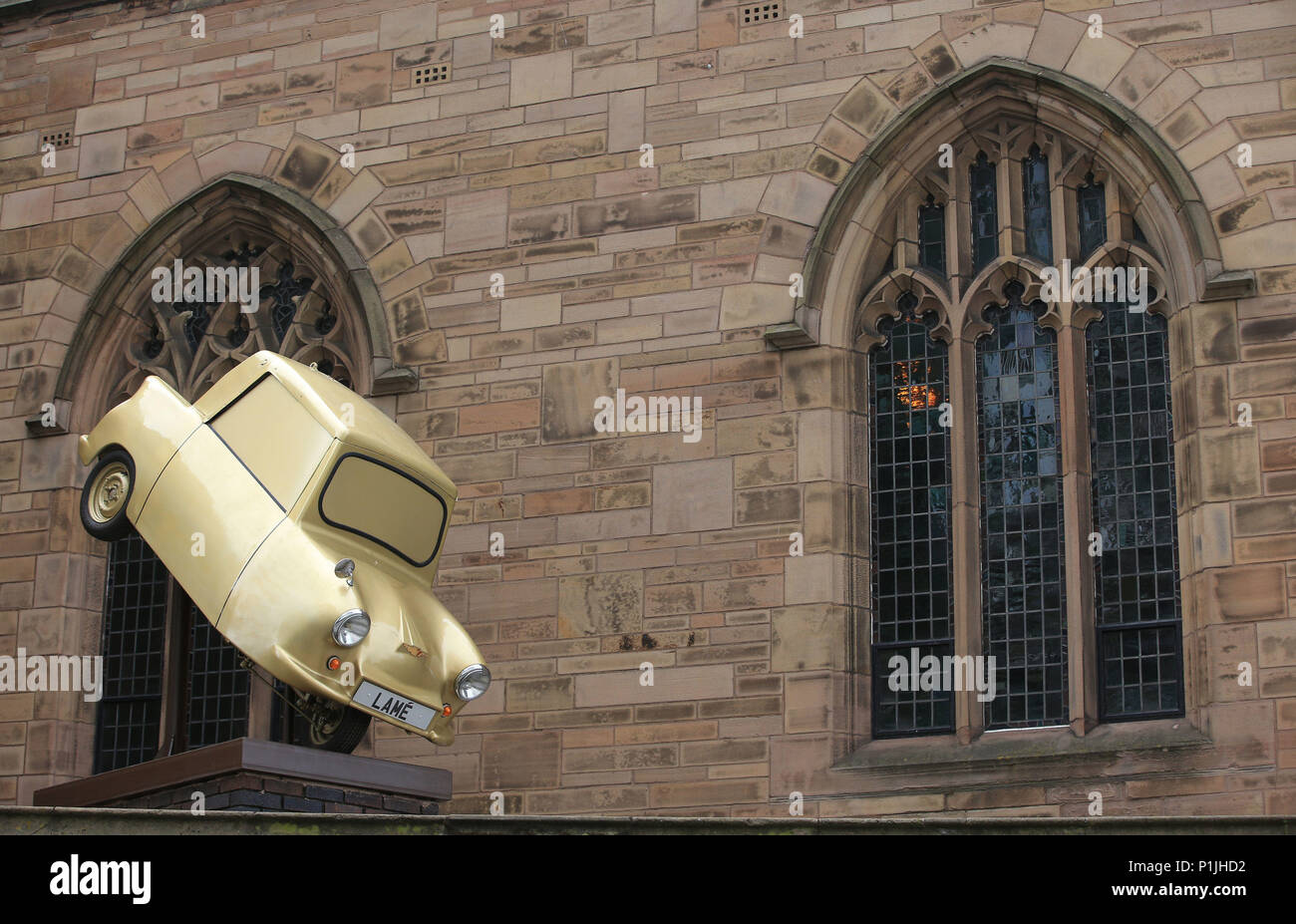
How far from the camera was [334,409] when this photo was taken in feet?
39.9

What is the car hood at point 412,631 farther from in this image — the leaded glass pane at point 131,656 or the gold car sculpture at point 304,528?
the leaded glass pane at point 131,656

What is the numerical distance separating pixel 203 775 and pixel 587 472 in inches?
170

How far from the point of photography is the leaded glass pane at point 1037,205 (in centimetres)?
1475

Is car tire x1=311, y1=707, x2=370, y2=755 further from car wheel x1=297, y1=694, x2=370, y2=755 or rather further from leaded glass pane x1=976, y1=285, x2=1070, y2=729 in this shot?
leaded glass pane x1=976, y1=285, x2=1070, y2=729

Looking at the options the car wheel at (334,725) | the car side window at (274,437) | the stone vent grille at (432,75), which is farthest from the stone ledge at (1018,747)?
the stone vent grille at (432,75)

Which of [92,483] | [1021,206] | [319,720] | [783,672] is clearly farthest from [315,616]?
[1021,206]

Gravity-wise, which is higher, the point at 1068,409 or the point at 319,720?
the point at 1068,409

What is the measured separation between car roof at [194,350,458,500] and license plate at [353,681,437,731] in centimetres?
136

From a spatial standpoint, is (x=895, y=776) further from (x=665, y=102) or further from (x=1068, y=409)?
(x=665, y=102)

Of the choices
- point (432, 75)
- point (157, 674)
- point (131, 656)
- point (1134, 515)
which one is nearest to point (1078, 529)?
point (1134, 515)

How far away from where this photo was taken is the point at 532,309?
15.5 m

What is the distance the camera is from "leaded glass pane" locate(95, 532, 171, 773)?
1605cm

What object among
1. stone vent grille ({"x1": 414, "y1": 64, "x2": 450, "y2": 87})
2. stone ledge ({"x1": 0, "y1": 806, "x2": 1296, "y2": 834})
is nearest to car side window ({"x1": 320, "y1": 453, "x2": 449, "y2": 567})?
stone ledge ({"x1": 0, "y1": 806, "x2": 1296, "y2": 834})

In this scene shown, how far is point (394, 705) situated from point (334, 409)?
1.73 m
